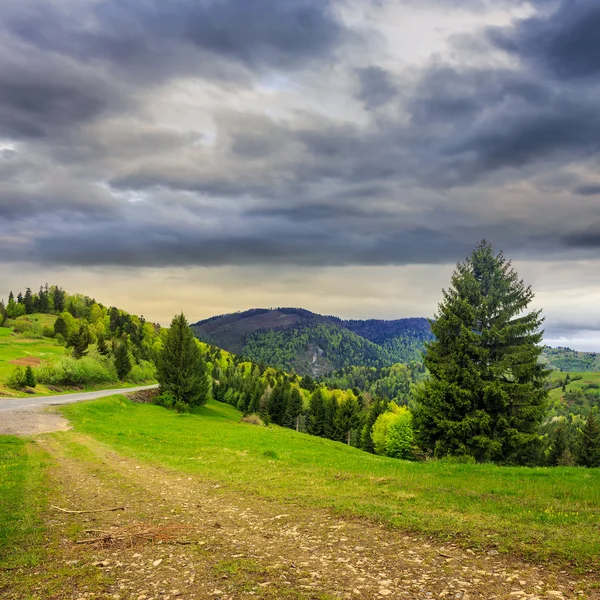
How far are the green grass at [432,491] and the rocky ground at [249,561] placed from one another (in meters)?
0.88

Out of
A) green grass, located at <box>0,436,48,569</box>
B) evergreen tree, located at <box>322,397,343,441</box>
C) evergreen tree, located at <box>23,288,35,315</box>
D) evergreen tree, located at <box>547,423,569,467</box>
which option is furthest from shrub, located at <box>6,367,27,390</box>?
evergreen tree, located at <box>23,288,35,315</box>

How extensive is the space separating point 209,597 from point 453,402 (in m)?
24.0

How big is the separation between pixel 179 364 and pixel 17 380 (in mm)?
Answer: 24279

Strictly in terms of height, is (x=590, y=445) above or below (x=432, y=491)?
below

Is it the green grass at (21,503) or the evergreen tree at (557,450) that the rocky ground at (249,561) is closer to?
the green grass at (21,503)

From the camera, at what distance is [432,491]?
1405 centimetres

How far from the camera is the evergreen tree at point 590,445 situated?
7131cm

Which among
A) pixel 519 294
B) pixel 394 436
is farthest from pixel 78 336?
pixel 519 294

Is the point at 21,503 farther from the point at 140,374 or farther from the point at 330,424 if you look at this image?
the point at 140,374

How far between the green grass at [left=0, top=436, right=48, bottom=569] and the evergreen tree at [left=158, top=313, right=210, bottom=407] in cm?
3841

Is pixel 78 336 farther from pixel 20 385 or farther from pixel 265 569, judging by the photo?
pixel 265 569

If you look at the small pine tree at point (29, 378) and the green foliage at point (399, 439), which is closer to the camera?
the small pine tree at point (29, 378)

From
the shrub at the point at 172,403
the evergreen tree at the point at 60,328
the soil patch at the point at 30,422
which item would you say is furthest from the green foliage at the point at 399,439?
the evergreen tree at the point at 60,328

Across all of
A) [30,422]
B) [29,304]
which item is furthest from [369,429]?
[29,304]
